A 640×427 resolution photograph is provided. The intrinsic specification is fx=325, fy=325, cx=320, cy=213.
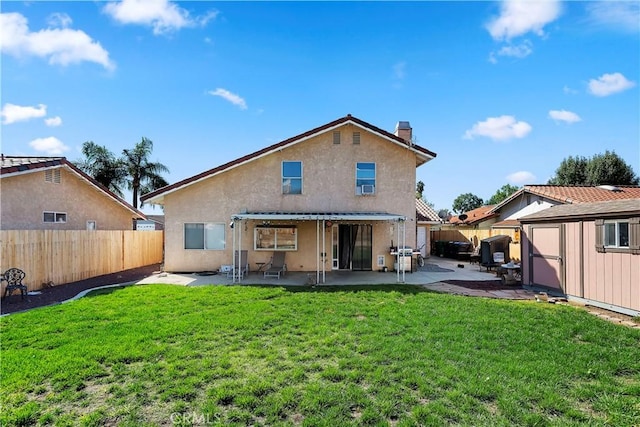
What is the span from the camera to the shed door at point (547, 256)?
431 inches

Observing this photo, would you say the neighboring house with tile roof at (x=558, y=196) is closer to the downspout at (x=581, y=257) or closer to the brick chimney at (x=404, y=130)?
the brick chimney at (x=404, y=130)

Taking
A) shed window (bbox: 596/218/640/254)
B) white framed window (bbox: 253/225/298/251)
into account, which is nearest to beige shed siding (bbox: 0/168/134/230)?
white framed window (bbox: 253/225/298/251)

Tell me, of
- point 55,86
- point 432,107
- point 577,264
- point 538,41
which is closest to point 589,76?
point 538,41

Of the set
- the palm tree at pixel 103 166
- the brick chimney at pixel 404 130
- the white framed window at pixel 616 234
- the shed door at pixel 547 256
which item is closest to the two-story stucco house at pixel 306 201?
the brick chimney at pixel 404 130

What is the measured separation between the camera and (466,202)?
303 ft

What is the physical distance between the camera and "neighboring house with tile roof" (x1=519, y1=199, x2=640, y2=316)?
8.53 meters

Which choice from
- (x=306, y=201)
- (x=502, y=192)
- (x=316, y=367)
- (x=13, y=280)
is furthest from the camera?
(x=502, y=192)

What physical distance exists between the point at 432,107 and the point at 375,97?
3.26 m

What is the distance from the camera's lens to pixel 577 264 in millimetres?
10250

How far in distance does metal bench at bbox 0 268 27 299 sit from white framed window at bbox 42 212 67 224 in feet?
21.7

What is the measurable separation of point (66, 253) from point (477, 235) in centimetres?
2522

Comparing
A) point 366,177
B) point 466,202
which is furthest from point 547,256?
point 466,202

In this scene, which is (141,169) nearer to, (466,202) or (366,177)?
(366,177)

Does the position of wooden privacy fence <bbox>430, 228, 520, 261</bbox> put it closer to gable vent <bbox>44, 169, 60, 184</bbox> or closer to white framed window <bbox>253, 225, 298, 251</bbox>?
white framed window <bbox>253, 225, 298, 251</bbox>
